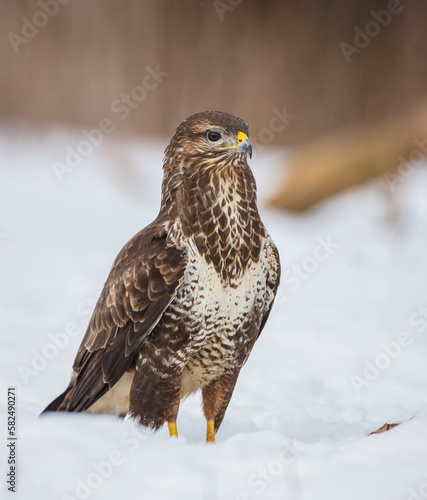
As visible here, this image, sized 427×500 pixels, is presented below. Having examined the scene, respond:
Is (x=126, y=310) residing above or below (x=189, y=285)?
below

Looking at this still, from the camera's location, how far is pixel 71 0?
12344 mm

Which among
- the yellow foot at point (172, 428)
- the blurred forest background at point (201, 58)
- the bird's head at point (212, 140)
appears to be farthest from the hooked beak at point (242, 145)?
the blurred forest background at point (201, 58)

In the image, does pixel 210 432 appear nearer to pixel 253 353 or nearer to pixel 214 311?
pixel 214 311

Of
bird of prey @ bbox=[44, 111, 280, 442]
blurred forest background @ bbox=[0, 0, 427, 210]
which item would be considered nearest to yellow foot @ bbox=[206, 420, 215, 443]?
bird of prey @ bbox=[44, 111, 280, 442]

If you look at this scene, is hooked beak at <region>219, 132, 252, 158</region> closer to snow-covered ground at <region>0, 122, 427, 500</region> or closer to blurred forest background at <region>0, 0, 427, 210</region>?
snow-covered ground at <region>0, 122, 427, 500</region>

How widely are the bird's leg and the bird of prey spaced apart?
52 millimetres

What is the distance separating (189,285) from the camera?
4.48 m

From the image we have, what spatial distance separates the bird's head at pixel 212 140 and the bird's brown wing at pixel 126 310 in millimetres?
459

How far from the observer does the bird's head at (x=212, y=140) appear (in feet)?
15.1

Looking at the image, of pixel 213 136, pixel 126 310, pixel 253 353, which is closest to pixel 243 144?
pixel 213 136

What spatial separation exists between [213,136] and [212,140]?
24 mm

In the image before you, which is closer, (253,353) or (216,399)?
(216,399)

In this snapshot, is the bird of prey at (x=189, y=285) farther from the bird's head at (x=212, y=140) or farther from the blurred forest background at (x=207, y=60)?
the blurred forest background at (x=207, y=60)

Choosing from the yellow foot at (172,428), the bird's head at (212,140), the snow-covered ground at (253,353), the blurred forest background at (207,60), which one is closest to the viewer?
the snow-covered ground at (253,353)
